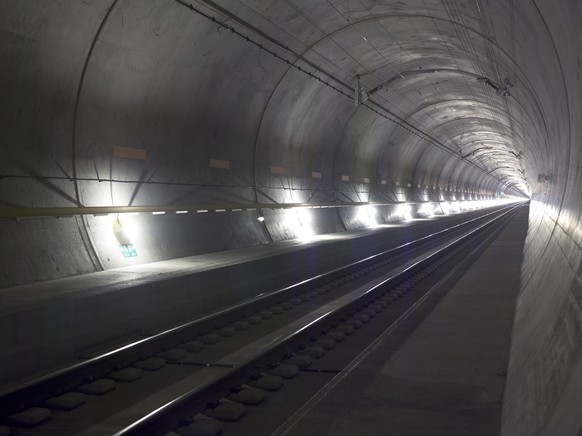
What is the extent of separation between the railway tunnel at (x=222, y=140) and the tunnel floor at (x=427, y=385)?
10.4 inches

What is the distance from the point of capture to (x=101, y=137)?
39.0ft

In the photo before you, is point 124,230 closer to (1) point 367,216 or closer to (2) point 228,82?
(2) point 228,82

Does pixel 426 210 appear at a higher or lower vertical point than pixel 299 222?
lower

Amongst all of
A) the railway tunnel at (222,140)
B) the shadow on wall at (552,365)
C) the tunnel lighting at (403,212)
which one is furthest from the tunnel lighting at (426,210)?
the shadow on wall at (552,365)

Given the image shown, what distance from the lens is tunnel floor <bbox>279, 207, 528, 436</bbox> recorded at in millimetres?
4773

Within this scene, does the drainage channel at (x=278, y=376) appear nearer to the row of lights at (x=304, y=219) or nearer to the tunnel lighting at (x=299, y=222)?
the row of lights at (x=304, y=219)

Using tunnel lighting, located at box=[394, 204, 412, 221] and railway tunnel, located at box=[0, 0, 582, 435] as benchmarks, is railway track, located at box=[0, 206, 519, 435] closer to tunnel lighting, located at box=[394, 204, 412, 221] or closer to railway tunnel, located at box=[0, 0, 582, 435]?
railway tunnel, located at box=[0, 0, 582, 435]

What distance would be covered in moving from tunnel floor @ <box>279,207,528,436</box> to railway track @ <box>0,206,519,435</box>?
0.48m

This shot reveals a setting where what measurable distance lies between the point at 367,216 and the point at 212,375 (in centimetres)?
2299

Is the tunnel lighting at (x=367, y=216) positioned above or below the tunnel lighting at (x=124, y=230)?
below

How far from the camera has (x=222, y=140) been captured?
53.1ft

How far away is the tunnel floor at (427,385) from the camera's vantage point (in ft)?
15.7

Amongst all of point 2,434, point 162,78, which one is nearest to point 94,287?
point 2,434

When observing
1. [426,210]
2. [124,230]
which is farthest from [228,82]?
[426,210]
